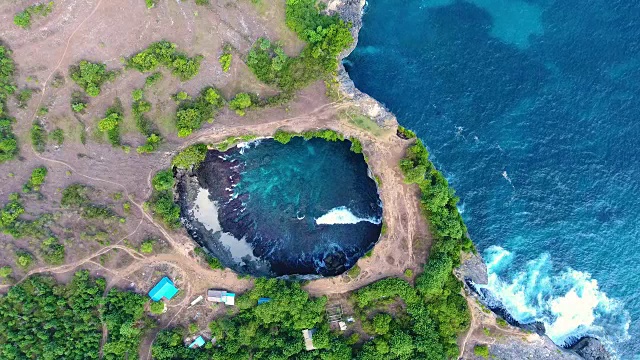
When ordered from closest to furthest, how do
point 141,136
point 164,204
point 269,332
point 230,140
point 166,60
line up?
point 269,332 → point 164,204 → point 166,60 → point 141,136 → point 230,140

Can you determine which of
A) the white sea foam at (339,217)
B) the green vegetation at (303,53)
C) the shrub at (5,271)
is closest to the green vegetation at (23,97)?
the shrub at (5,271)

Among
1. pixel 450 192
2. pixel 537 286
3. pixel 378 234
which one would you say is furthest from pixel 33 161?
pixel 537 286

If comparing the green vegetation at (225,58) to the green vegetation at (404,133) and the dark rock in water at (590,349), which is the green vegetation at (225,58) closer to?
the green vegetation at (404,133)

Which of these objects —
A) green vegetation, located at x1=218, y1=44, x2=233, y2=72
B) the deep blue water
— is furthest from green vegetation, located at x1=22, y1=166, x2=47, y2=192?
the deep blue water

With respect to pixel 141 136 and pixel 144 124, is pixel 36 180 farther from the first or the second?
pixel 144 124

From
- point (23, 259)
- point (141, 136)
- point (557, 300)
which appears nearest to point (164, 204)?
point (141, 136)
